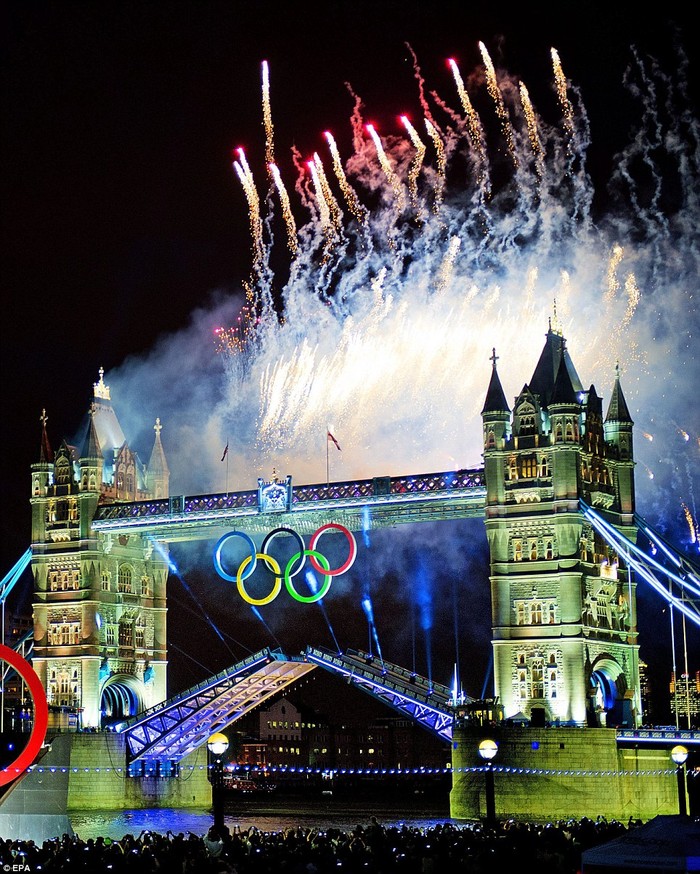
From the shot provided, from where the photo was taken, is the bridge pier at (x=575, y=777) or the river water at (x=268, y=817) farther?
the river water at (x=268, y=817)

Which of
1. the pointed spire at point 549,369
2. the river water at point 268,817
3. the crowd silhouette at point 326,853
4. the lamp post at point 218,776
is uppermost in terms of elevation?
the pointed spire at point 549,369

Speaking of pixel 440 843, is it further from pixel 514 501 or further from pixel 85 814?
pixel 85 814

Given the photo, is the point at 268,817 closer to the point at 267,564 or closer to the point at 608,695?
the point at 267,564

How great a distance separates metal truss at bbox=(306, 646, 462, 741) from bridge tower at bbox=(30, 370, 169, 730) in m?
12.5

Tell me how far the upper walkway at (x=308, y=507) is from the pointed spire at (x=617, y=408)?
6.41m

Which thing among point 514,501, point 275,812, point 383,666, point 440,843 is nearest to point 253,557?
point 383,666

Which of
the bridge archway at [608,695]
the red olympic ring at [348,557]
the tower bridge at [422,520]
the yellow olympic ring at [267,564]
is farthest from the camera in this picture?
the yellow olympic ring at [267,564]

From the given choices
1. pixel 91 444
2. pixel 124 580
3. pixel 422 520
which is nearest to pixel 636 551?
pixel 422 520

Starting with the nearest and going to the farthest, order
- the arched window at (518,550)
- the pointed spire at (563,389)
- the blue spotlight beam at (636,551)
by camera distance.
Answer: the blue spotlight beam at (636,551) → the pointed spire at (563,389) → the arched window at (518,550)

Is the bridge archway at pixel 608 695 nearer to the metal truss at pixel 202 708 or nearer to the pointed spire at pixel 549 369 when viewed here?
the pointed spire at pixel 549 369

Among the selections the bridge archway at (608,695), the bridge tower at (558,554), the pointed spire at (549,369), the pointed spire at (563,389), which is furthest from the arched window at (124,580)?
the bridge archway at (608,695)

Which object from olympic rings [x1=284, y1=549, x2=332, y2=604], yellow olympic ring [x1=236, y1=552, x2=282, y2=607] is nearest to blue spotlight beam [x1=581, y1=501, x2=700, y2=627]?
olympic rings [x1=284, y1=549, x2=332, y2=604]

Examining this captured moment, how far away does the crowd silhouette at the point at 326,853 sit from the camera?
3102 centimetres

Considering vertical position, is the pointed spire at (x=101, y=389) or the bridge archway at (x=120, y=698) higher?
the pointed spire at (x=101, y=389)
